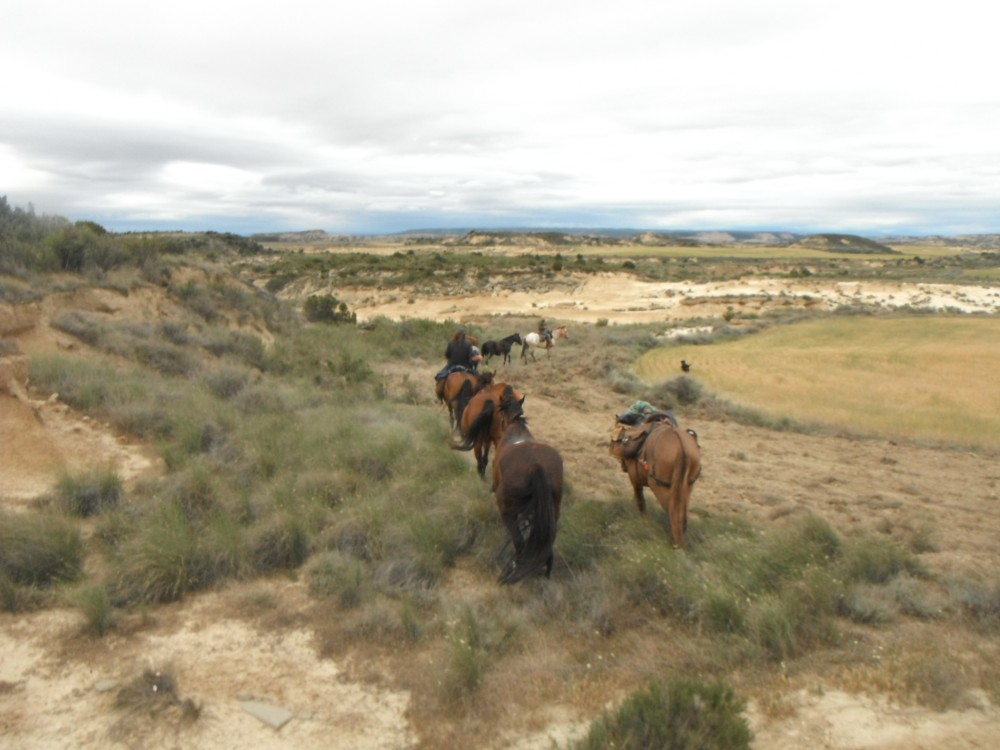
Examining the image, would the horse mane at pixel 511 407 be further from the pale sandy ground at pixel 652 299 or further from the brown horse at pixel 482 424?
the pale sandy ground at pixel 652 299

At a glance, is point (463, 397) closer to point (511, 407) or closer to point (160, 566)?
point (511, 407)

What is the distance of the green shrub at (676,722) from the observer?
4004 millimetres

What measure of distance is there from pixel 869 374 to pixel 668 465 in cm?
1539

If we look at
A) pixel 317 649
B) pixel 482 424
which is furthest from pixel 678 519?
pixel 317 649

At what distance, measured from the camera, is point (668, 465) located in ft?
23.1

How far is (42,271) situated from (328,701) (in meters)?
16.5

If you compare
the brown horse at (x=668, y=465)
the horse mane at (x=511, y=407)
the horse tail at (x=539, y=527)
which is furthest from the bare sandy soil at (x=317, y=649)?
the horse mane at (x=511, y=407)

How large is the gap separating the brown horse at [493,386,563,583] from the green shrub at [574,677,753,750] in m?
2.13

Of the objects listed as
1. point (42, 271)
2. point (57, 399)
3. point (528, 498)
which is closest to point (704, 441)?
point (528, 498)

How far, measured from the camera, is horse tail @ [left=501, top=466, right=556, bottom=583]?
628cm

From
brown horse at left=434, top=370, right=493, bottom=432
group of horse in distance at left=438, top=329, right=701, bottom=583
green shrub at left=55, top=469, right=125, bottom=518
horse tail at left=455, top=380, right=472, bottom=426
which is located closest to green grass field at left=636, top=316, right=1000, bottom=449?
brown horse at left=434, top=370, right=493, bottom=432

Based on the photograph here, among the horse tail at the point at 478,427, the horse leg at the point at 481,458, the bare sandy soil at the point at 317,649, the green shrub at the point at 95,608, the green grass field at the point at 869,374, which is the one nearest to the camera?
the bare sandy soil at the point at 317,649

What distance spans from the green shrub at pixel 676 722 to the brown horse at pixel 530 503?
A: 213cm

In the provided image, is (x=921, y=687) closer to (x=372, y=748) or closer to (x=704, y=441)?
(x=372, y=748)
